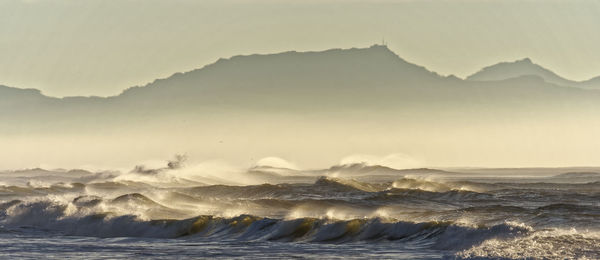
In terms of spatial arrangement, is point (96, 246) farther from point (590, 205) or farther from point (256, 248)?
point (590, 205)

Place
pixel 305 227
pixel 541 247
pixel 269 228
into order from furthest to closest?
pixel 269 228, pixel 305 227, pixel 541 247

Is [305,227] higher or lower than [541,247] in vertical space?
higher

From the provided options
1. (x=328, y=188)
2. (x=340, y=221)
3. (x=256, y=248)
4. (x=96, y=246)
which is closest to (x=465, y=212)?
(x=340, y=221)

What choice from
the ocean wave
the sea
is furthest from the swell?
the ocean wave

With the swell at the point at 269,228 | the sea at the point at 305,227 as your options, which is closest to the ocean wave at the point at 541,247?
the sea at the point at 305,227

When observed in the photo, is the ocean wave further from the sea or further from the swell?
the swell

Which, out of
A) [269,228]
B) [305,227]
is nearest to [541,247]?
[305,227]

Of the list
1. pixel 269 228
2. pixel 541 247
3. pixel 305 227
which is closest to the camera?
pixel 541 247

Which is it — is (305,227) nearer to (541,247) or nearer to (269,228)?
(269,228)

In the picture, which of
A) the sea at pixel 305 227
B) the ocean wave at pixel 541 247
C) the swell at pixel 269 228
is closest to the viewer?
the ocean wave at pixel 541 247

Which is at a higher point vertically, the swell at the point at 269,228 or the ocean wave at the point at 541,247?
the swell at the point at 269,228

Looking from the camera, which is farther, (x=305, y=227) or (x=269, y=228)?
(x=269, y=228)

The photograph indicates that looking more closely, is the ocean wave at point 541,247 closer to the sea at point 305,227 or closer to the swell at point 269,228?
the sea at point 305,227

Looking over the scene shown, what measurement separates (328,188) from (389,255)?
1525 inches
